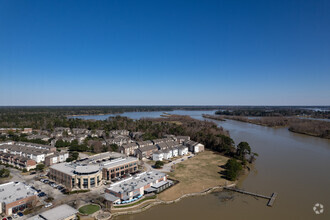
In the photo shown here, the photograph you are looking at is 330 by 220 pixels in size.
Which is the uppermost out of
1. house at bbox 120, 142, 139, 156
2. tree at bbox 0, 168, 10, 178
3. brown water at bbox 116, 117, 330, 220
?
house at bbox 120, 142, 139, 156

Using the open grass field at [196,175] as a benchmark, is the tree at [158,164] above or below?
above

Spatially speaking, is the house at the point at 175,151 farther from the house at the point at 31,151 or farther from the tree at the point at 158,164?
the house at the point at 31,151

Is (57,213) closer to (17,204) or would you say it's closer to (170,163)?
(17,204)

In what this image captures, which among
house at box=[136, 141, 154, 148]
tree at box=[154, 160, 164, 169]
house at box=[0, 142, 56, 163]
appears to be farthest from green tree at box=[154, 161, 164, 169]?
house at box=[0, 142, 56, 163]

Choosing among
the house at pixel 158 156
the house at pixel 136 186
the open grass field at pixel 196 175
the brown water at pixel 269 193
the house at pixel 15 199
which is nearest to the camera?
the house at pixel 15 199

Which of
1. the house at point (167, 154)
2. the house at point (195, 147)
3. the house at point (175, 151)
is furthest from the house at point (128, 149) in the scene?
the house at point (195, 147)

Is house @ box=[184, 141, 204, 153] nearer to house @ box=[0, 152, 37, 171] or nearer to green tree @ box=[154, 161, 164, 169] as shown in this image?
green tree @ box=[154, 161, 164, 169]

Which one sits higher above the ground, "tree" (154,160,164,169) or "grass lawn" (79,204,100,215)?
"tree" (154,160,164,169)

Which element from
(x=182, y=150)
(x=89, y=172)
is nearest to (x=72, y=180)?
(x=89, y=172)
